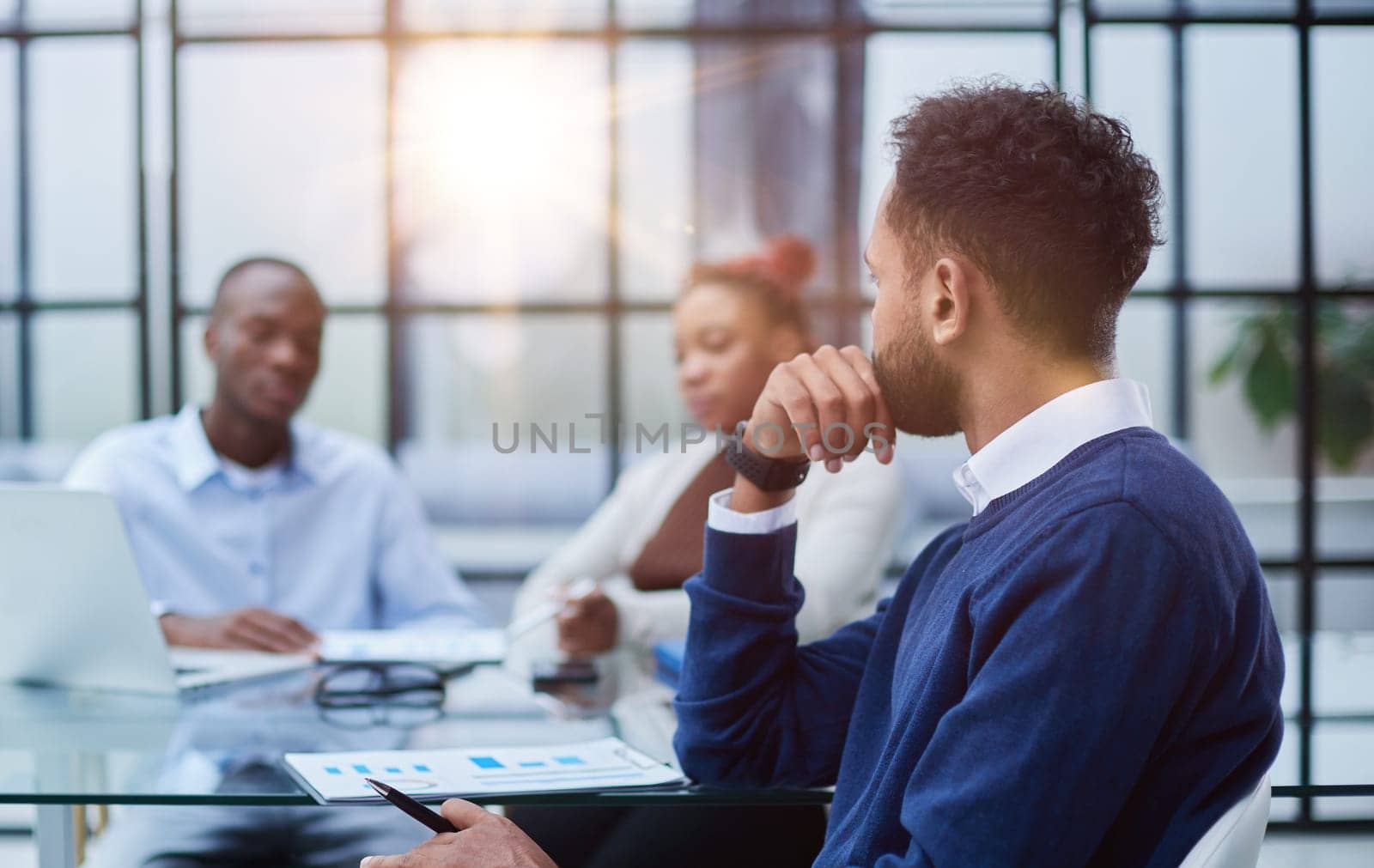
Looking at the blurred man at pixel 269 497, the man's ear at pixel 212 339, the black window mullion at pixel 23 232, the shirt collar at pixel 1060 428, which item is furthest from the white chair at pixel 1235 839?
the black window mullion at pixel 23 232

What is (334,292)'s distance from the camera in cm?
333

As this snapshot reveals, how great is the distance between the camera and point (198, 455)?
248 centimetres

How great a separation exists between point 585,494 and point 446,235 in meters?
0.83

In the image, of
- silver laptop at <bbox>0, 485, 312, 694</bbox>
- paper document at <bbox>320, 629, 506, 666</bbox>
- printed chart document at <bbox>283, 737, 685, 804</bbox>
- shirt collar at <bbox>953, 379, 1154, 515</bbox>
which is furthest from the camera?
paper document at <bbox>320, 629, 506, 666</bbox>

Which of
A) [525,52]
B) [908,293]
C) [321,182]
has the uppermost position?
[525,52]

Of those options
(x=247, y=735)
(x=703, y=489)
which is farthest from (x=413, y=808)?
(x=703, y=489)

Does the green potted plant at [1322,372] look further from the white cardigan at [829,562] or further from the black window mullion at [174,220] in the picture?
the black window mullion at [174,220]

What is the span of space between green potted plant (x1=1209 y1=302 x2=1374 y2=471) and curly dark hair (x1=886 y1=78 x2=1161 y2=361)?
2480 millimetres

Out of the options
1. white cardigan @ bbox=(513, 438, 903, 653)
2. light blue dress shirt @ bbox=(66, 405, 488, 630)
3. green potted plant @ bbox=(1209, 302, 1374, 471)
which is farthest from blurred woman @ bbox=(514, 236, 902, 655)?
green potted plant @ bbox=(1209, 302, 1374, 471)

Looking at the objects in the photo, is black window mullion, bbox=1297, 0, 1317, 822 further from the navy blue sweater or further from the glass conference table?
the navy blue sweater

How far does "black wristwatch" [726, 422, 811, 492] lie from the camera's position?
4.15 feet

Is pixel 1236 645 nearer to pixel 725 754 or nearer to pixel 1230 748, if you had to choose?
pixel 1230 748

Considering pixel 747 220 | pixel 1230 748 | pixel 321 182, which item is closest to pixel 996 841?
pixel 1230 748

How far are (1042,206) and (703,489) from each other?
1480 mm
